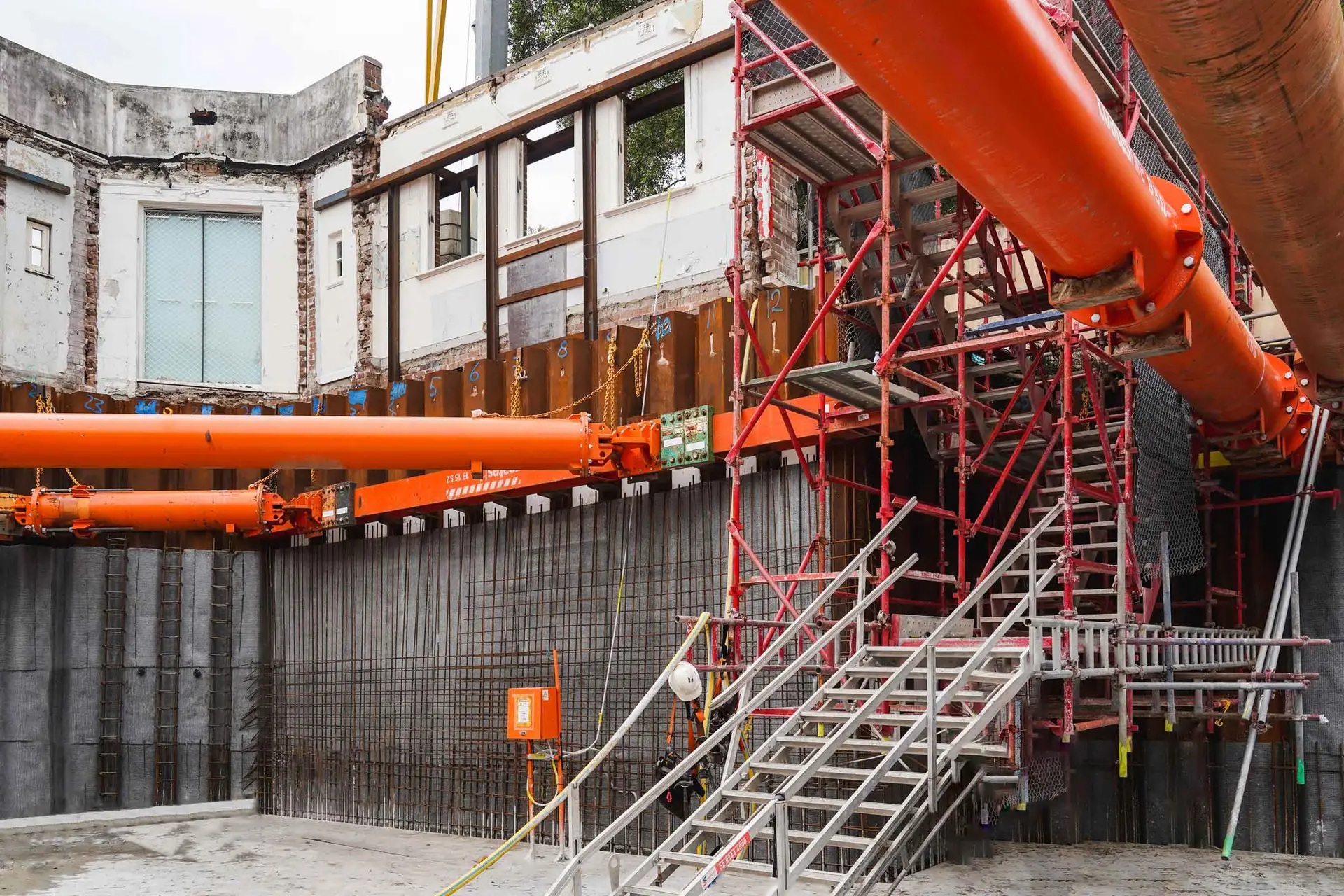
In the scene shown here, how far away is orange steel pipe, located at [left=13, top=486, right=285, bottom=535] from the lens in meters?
16.4

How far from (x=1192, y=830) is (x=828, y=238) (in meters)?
8.07

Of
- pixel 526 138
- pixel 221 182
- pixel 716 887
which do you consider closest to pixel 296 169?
pixel 221 182

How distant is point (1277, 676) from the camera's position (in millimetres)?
11672

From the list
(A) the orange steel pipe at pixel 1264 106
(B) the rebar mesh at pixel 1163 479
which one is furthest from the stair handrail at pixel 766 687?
(A) the orange steel pipe at pixel 1264 106

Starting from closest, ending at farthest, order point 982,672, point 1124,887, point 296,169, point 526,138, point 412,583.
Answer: point 982,672 < point 1124,887 < point 412,583 < point 526,138 < point 296,169

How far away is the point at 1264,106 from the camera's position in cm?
531

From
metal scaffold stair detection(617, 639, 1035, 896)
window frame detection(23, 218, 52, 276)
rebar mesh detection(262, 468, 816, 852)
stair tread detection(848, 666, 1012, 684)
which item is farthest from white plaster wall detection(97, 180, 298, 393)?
stair tread detection(848, 666, 1012, 684)

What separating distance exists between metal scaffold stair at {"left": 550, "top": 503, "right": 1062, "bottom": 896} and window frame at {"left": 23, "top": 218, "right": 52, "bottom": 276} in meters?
15.5

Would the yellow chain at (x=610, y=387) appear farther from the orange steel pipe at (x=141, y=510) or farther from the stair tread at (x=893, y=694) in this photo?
the stair tread at (x=893, y=694)

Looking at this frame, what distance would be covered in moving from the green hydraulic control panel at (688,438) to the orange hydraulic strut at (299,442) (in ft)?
2.14

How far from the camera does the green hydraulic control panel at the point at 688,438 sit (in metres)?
13.1

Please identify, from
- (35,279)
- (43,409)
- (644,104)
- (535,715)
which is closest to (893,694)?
(535,715)

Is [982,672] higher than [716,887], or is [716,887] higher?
[982,672]

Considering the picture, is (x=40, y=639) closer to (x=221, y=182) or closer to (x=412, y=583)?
(x=412, y=583)
